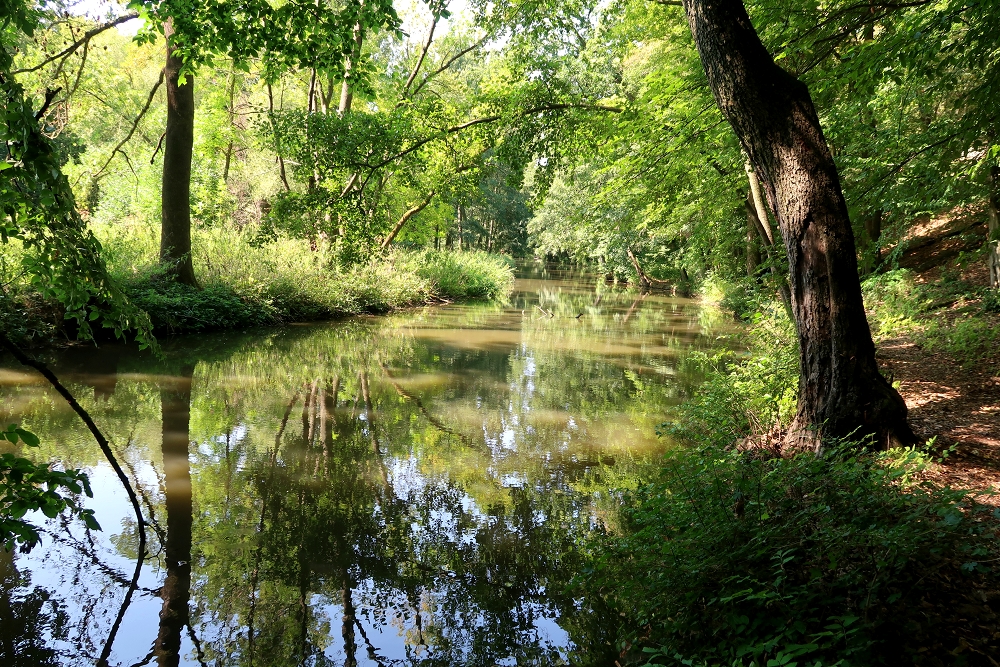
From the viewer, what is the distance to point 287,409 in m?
7.82

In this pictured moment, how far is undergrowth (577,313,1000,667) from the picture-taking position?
7.48ft

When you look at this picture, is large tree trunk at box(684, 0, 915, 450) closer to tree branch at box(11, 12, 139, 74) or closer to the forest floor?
the forest floor

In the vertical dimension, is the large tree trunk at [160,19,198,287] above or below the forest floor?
above

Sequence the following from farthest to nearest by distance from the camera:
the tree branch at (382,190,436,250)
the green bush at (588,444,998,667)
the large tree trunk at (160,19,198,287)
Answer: the tree branch at (382,190,436,250)
the large tree trunk at (160,19,198,287)
the green bush at (588,444,998,667)

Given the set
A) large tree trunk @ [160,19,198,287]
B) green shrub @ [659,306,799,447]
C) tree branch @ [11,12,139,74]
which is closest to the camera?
green shrub @ [659,306,799,447]

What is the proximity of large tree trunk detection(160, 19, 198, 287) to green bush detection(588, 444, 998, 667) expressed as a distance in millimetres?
11987

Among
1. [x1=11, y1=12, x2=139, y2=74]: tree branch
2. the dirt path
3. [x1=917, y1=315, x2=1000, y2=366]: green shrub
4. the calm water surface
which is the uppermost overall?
[x1=11, y1=12, x2=139, y2=74]: tree branch

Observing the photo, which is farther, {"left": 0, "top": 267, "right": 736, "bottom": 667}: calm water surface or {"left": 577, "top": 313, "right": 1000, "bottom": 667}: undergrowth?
{"left": 0, "top": 267, "right": 736, "bottom": 667}: calm water surface

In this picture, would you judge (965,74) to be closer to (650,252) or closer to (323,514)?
(323,514)

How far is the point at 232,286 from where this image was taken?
14.0 metres

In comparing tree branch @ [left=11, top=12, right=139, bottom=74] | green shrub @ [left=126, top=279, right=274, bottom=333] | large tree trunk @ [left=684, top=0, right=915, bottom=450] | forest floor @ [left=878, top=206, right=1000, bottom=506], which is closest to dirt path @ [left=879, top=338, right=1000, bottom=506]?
forest floor @ [left=878, top=206, right=1000, bottom=506]

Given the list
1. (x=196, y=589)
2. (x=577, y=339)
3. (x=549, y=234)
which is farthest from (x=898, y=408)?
(x=549, y=234)

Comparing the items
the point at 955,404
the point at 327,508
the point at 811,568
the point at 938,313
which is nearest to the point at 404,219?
the point at 938,313

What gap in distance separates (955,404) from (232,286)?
44.4 ft
